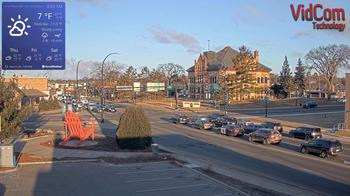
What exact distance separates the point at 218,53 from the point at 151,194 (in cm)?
11946

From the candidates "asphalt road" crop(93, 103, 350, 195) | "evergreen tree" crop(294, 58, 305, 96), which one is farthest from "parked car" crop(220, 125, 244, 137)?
"evergreen tree" crop(294, 58, 305, 96)

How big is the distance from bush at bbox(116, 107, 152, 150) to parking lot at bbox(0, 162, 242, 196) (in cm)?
572

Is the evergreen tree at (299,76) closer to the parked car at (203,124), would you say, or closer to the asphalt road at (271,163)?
the parked car at (203,124)

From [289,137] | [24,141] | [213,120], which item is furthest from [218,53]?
[24,141]

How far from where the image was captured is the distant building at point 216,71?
127 metres

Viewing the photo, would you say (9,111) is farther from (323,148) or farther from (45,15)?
(323,148)

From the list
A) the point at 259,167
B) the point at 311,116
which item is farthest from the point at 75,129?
the point at 311,116

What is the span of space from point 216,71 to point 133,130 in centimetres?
9832

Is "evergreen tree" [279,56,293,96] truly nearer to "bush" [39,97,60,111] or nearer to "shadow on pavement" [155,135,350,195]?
"bush" [39,97,60,111]

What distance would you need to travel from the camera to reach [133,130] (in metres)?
32.4

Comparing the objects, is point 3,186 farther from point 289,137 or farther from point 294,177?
point 289,137

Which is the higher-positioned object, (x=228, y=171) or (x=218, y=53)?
(x=218, y=53)

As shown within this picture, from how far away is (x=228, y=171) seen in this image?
25.9m
